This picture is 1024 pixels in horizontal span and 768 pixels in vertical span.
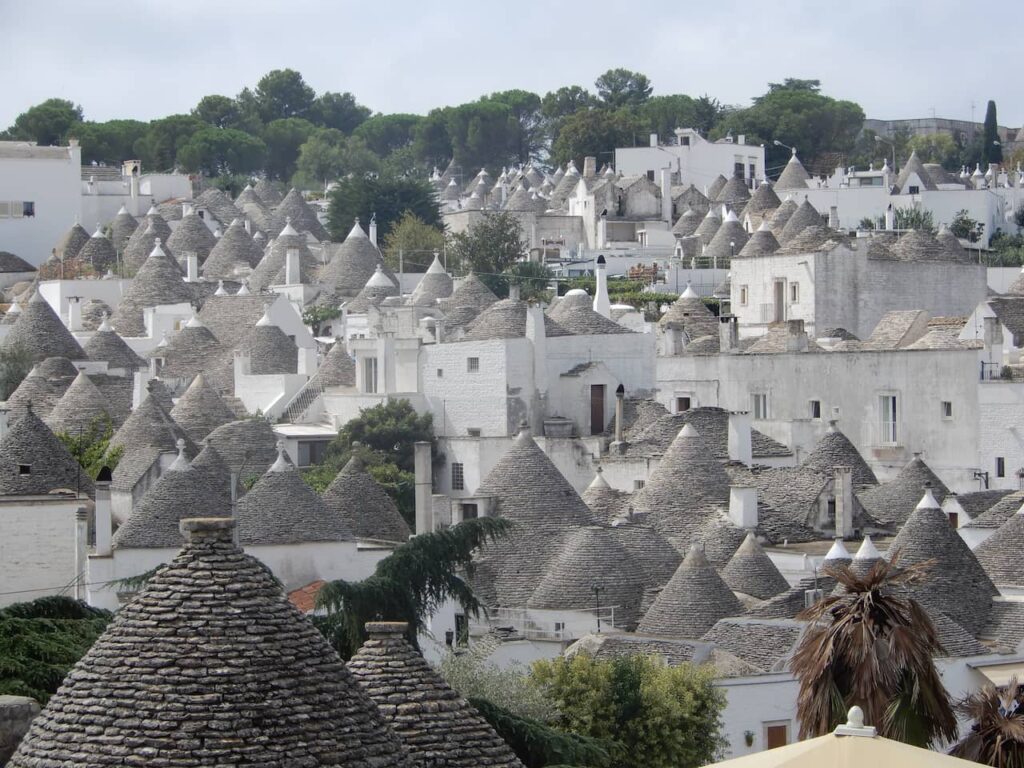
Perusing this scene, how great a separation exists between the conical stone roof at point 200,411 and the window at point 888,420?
1444cm

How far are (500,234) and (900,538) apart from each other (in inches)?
1799

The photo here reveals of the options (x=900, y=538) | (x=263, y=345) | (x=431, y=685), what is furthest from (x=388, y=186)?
(x=431, y=685)

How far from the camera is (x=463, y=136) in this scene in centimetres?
15850

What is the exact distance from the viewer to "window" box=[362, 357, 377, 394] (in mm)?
62781

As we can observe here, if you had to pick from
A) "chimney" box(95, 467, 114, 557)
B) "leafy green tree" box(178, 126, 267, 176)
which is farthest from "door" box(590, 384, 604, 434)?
"leafy green tree" box(178, 126, 267, 176)

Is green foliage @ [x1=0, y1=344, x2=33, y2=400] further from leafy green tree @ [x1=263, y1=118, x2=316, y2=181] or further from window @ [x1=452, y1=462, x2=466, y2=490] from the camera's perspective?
leafy green tree @ [x1=263, y1=118, x2=316, y2=181]

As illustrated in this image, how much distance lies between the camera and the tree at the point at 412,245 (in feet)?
283

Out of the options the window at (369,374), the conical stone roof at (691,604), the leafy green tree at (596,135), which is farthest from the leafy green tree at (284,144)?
the conical stone roof at (691,604)

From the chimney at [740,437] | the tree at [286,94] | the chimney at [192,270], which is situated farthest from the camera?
the tree at [286,94]

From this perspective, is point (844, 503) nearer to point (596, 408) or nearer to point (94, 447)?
point (596, 408)

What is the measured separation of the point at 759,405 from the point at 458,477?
8.11 metres

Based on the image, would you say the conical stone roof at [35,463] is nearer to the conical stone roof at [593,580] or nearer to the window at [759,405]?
the conical stone roof at [593,580]

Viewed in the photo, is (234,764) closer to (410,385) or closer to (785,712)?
(785,712)

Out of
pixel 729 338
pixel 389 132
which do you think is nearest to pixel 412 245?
pixel 729 338
